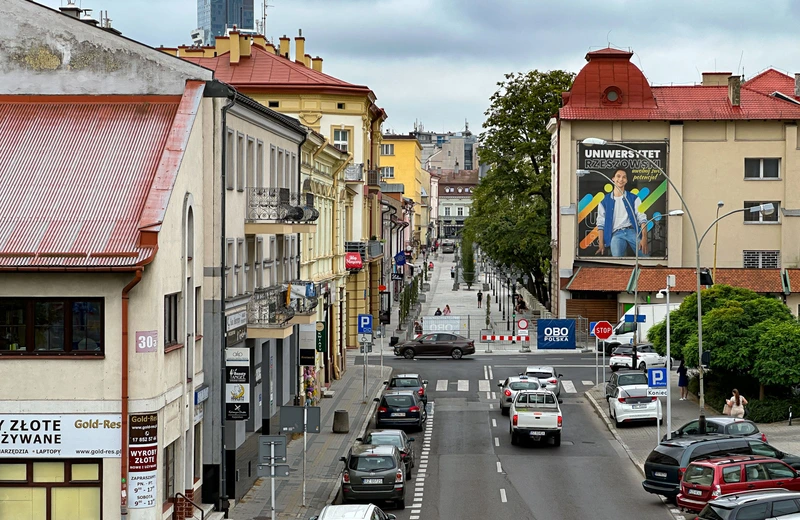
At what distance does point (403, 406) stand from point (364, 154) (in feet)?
80.4

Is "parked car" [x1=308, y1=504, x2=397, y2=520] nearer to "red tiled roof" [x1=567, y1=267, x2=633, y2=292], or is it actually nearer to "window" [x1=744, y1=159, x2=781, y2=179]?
"red tiled roof" [x1=567, y1=267, x2=633, y2=292]

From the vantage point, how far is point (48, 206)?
21.4m

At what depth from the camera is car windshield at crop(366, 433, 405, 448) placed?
29406 millimetres

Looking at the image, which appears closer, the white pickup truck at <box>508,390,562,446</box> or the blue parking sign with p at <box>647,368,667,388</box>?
the blue parking sign with p at <box>647,368,667,388</box>

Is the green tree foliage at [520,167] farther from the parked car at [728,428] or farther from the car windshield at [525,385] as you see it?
the parked car at [728,428]

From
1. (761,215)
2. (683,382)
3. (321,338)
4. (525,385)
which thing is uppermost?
(761,215)

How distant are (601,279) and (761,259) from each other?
9.37 m

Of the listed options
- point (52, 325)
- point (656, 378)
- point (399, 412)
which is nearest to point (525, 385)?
point (399, 412)

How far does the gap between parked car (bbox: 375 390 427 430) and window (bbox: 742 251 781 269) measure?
35563mm

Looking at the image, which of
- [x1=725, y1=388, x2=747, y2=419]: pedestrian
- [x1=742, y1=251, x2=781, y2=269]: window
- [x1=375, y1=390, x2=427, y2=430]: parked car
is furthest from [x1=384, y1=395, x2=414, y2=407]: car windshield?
[x1=742, y1=251, x2=781, y2=269]: window

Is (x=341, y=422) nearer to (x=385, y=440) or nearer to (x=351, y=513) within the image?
(x=385, y=440)

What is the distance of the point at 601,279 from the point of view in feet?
221

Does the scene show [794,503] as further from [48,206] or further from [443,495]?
[48,206]

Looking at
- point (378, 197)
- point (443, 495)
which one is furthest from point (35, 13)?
point (378, 197)
